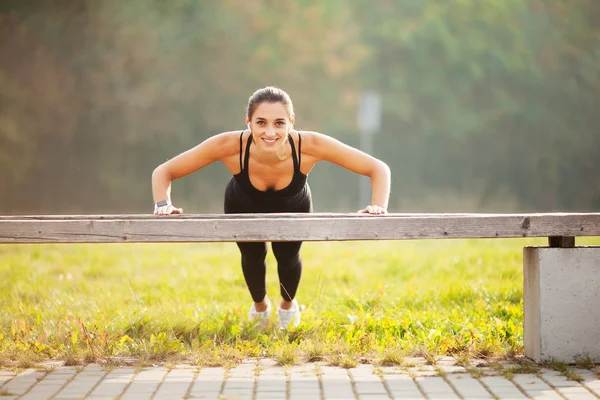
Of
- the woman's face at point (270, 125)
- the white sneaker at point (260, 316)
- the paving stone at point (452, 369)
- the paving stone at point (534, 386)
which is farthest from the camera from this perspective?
the white sneaker at point (260, 316)

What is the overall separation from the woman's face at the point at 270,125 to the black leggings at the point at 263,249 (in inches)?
17.9

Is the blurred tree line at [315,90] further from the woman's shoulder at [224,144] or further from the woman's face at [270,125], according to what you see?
the woman's face at [270,125]

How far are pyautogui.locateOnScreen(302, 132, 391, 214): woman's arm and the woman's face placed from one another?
0.22 m

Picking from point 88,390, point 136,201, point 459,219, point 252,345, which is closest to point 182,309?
point 252,345

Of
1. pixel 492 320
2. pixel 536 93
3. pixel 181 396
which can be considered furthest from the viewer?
pixel 536 93

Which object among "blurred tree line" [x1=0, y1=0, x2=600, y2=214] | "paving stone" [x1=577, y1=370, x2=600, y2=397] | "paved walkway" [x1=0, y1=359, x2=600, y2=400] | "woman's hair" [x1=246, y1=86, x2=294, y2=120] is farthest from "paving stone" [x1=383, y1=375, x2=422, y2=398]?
"blurred tree line" [x1=0, y1=0, x2=600, y2=214]

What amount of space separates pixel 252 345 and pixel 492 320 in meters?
1.79

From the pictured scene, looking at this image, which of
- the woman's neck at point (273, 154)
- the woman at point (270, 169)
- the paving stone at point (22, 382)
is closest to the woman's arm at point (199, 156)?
the woman at point (270, 169)

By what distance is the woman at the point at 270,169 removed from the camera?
15.8 feet

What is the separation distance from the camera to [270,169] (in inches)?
199

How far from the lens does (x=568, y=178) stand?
73.1 feet

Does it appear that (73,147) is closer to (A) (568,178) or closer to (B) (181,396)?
(A) (568,178)

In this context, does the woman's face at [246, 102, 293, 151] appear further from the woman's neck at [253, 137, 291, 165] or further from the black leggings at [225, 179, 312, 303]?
the black leggings at [225, 179, 312, 303]

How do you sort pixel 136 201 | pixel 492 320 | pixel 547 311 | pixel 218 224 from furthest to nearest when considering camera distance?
1. pixel 136 201
2. pixel 492 320
3. pixel 547 311
4. pixel 218 224
